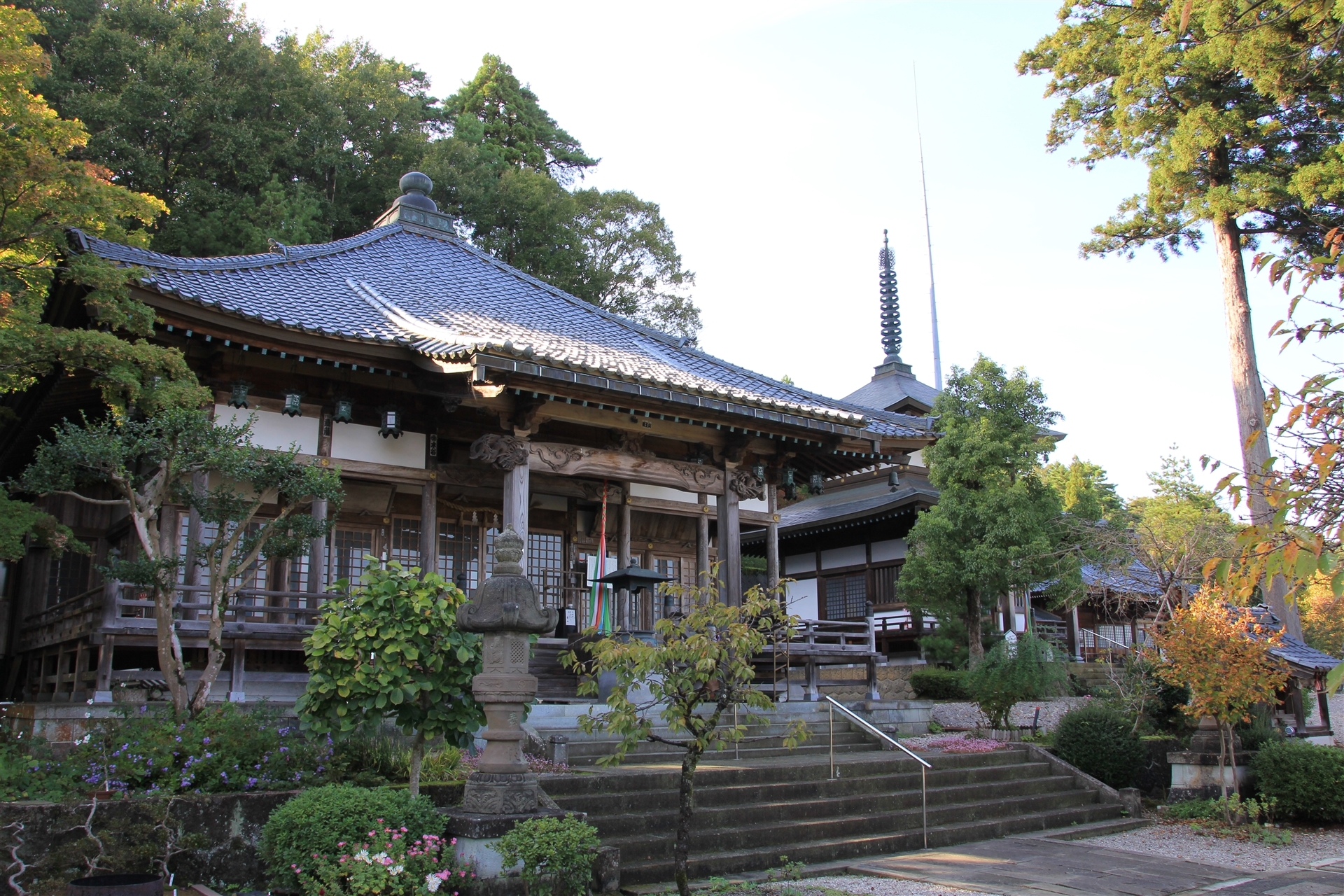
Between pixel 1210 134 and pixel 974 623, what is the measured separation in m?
10.0

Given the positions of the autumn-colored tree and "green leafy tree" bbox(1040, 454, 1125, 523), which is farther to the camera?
"green leafy tree" bbox(1040, 454, 1125, 523)

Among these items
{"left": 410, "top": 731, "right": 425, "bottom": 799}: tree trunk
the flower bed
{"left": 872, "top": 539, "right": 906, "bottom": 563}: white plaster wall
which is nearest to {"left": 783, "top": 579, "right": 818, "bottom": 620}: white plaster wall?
{"left": 872, "top": 539, "right": 906, "bottom": 563}: white plaster wall

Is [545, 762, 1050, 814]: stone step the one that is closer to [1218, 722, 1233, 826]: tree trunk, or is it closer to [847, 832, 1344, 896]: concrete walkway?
[847, 832, 1344, 896]: concrete walkway

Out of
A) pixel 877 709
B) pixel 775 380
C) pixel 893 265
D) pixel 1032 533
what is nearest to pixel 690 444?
pixel 775 380

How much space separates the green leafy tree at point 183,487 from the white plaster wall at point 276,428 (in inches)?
84.2

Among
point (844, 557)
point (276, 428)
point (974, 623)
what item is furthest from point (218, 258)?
point (844, 557)

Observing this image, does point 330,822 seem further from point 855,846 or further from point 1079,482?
point 1079,482

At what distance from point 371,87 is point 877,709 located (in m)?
22.5

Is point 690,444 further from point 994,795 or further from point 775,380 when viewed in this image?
point 994,795

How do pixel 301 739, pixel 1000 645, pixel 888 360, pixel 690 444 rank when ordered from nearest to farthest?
pixel 301 739 < pixel 690 444 < pixel 1000 645 < pixel 888 360

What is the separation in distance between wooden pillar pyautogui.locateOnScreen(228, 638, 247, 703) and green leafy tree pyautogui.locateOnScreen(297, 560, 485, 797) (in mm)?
3162

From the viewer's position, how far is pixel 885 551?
2370 cm

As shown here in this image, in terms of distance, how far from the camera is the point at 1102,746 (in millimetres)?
12305

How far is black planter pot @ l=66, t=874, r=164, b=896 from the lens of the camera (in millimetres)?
5371
